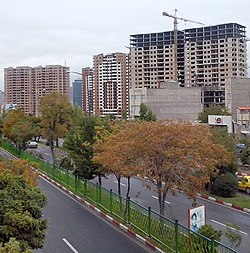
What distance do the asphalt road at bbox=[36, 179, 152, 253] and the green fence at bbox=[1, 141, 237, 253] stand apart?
1.97 ft

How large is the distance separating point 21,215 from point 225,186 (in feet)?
46.7

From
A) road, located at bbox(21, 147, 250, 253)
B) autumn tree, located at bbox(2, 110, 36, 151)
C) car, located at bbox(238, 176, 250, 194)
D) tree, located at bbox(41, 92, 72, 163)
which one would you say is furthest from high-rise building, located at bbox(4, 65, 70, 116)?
road, located at bbox(21, 147, 250, 253)

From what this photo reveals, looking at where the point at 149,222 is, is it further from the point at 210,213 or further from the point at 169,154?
the point at 210,213

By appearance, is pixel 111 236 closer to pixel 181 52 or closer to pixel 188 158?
pixel 188 158

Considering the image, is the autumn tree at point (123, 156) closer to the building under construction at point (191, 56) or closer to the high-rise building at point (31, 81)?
the high-rise building at point (31, 81)

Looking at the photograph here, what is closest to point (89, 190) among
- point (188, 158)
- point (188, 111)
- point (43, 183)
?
point (43, 183)

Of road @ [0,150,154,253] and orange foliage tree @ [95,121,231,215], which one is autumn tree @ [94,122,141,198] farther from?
road @ [0,150,154,253]

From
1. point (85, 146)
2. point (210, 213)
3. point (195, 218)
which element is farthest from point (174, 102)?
point (195, 218)

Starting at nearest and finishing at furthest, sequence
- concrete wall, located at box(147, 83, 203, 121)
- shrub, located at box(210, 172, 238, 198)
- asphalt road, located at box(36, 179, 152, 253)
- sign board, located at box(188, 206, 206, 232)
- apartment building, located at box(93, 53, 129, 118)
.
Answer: sign board, located at box(188, 206, 206, 232) < asphalt road, located at box(36, 179, 152, 253) < shrub, located at box(210, 172, 238, 198) < concrete wall, located at box(147, 83, 203, 121) < apartment building, located at box(93, 53, 129, 118)

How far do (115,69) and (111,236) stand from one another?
331ft

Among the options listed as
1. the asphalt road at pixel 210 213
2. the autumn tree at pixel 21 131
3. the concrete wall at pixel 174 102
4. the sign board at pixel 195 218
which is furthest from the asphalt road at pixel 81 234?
the concrete wall at pixel 174 102

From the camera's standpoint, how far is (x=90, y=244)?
14.7 m

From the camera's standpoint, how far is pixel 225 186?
72.5ft

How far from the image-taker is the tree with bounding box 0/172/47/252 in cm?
962
